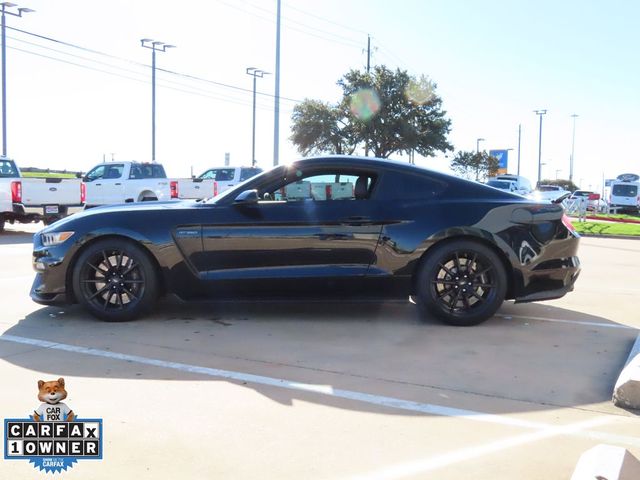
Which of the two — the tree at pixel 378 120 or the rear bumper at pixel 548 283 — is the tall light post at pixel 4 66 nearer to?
the tree at pixel 378 120

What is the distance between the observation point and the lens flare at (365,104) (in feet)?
130

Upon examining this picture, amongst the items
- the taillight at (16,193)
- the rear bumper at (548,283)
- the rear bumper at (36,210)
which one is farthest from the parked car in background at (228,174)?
the rear bumper at (548,283)

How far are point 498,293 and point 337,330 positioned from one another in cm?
144

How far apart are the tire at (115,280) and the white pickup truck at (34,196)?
10.2 metres

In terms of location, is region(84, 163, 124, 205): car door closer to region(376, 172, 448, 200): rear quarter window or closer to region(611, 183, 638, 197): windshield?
region(376, 172, 448, 200): rear quarter window

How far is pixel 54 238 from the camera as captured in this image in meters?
5.54

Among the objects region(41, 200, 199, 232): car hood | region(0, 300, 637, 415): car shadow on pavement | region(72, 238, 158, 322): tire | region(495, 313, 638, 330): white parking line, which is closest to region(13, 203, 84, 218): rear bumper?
region(0, 300, 637, 415): car shadow on pavement

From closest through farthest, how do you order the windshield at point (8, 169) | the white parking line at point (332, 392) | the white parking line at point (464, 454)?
the white parking line at point (464, 454), the white parking line at point (332, 392), the windshield at point (8, 169)

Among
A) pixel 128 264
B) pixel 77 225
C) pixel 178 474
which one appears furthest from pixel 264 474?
pixel 77 225

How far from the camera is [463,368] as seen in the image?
4.35m

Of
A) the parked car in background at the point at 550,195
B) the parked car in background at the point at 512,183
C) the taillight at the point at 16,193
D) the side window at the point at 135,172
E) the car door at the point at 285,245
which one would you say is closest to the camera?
the car door at the point at 285,245

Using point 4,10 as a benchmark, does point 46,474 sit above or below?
below

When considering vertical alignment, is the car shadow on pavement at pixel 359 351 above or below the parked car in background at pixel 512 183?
below

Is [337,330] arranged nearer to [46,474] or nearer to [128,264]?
[128,264]
